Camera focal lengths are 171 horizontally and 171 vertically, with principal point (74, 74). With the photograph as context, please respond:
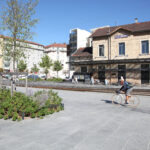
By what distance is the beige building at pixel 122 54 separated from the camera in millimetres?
29109

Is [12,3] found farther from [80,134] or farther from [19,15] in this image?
[80,134]

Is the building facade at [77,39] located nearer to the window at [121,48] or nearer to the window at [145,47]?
the window at [121,48]

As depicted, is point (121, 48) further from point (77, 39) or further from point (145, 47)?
point (77, 39)

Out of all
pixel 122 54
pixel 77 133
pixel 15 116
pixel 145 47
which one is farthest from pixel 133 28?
pixel 77 133

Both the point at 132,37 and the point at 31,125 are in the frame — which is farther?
the point at 132,37

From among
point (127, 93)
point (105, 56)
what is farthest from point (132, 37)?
point (127, 93)

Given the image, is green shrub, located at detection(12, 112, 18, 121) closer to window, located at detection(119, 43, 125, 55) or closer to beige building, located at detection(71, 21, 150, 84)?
beige building, located at detection(71, 21, 150, 84)

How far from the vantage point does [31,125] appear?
6543mm

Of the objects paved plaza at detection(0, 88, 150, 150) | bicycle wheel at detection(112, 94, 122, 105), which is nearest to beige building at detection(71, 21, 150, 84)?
bicycle wheel at detection(112, 94, 122, 105)

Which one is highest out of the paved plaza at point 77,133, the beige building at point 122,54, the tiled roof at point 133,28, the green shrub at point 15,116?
the tiled roof at point 133,28

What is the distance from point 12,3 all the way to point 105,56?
24.4 meters

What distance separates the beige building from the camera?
Answer: 95.5 ft

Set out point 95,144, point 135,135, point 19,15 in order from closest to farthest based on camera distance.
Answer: point 95,144 < point 135,135 < point 19,15

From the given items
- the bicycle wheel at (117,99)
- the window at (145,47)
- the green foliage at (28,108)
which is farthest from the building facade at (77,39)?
the green foliage at (28,108)
